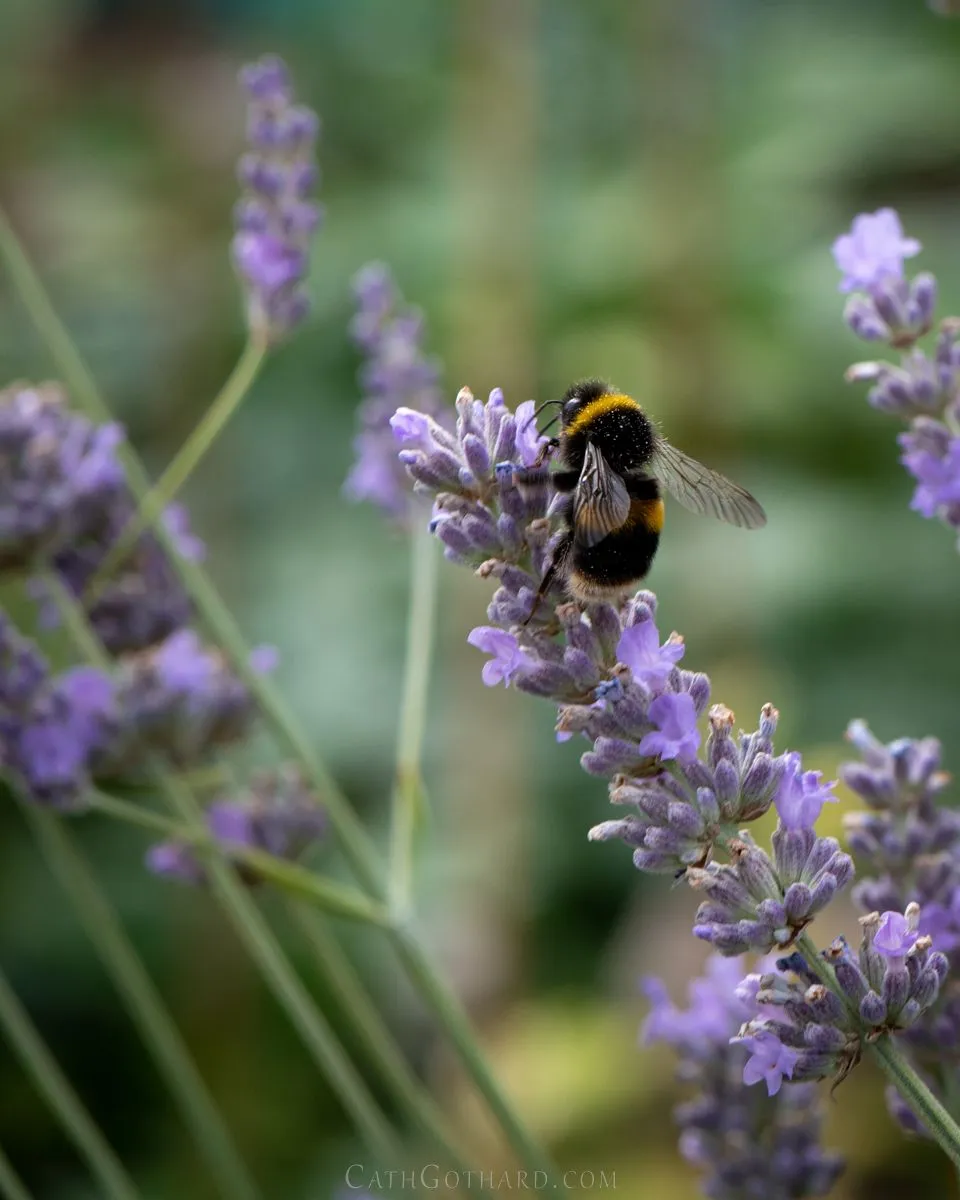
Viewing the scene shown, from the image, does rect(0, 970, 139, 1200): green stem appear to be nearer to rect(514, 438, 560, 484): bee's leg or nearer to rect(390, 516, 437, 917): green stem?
rect(390, 516, 437, 917): green stem

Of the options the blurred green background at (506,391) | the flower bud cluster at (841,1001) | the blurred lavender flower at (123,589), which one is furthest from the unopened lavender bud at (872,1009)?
the blurred green background at (506,391)

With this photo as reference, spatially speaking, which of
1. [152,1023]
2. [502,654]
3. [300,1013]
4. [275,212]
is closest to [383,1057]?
[300,1013]

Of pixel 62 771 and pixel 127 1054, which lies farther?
pixel 127 1054

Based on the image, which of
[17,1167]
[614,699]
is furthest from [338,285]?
[614,699]

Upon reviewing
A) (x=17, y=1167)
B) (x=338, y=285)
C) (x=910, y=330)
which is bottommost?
(x=910, y=330)

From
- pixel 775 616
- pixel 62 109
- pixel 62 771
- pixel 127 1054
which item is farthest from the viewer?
pixel 62 109

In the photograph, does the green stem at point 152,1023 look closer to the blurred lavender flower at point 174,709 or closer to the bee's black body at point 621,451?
the blurred lavender flower at point 174,709

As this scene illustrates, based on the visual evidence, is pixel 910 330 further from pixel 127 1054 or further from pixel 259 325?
pixel 127 1054
